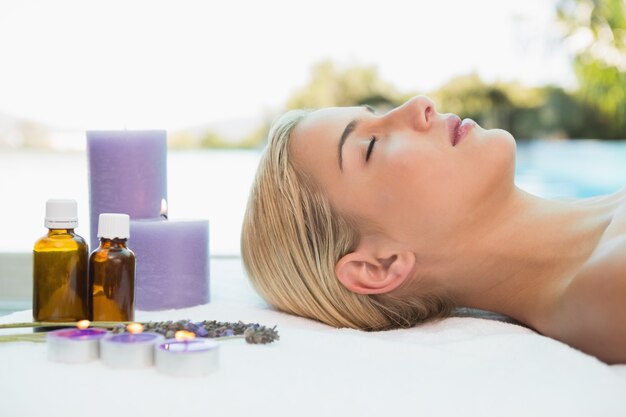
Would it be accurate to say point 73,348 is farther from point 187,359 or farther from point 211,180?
point 211,180

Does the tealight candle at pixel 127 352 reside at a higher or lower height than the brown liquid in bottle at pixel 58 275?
lower

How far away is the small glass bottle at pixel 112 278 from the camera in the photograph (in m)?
1.28

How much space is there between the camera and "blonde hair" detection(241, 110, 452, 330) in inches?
59.9

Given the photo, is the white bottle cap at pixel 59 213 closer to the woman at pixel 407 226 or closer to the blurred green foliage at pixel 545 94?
the woman at pixel 407 226

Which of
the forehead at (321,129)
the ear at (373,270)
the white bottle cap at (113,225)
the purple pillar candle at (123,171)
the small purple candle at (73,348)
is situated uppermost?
the forehead at (321,129)

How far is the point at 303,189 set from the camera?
1.54 metres

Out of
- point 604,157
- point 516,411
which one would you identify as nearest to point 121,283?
point 516,411

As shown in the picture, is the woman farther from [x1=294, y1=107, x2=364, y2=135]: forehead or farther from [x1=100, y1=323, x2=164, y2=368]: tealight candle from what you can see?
[x1=100, y1=323, x2=164, y2=368]: tealight candle

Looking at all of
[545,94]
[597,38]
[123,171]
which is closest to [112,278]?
[123,171]

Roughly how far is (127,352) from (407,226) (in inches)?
25.3

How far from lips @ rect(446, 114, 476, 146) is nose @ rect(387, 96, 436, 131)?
1.5 inches

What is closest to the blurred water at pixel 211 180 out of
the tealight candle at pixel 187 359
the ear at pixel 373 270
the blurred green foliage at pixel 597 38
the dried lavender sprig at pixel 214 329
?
the blurred green foliage at pixel 597 38

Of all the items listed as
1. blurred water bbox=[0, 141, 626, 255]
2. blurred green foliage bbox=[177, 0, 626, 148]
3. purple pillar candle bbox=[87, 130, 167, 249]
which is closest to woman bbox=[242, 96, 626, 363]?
purple pillar candle bbox=[87, 130, 167, 249]

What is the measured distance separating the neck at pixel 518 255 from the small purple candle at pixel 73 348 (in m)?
0.72
